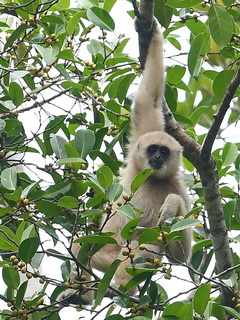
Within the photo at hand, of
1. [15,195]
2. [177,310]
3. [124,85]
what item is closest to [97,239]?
[15,195]

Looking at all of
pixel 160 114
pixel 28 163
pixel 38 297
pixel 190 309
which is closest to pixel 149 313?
pixel 190 309

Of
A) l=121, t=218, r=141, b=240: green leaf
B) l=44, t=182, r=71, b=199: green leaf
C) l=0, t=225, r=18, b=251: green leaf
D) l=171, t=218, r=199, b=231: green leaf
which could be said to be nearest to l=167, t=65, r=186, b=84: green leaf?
l=44, t=182, r=71, b=199: green leaf

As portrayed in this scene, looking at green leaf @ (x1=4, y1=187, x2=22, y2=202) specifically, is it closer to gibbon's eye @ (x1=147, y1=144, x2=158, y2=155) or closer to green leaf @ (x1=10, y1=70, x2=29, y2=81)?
green leaf @ (x1=10, y1=70, x2=29, y2=81)

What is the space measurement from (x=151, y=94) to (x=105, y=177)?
8.53ft

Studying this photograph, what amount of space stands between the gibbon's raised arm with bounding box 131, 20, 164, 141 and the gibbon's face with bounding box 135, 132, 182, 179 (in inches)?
4.5

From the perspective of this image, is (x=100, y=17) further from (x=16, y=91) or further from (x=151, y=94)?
(x=151, y=94)

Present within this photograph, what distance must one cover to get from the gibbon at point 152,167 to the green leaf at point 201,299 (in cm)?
191

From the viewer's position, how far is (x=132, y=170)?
7.61m

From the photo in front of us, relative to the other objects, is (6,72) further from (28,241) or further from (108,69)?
(28,241)

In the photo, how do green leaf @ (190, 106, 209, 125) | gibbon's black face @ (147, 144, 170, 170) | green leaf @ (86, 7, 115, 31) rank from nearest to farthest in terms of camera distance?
green leaf @ (86, 7, 115, 31), green leaf @ (190, 106, 209, 125), gibbon's black face @ (147, 144, 170, 170)

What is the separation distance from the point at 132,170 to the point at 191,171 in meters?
0.68

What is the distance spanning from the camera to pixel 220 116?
553 cm

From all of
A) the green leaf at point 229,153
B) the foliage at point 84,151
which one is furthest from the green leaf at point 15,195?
the green leaf at point 229,153

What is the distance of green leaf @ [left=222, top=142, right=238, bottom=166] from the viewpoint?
6633 mm
